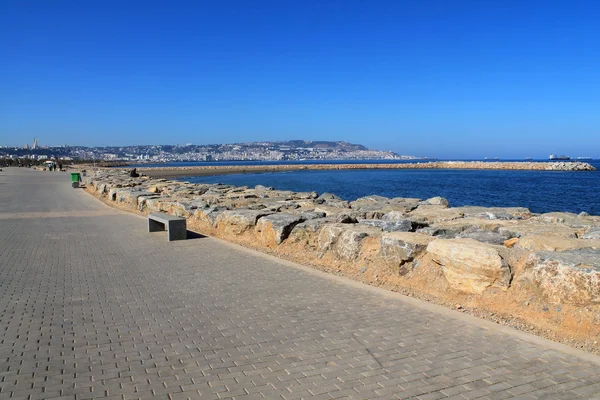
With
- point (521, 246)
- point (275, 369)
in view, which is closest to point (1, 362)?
point (275, 369)

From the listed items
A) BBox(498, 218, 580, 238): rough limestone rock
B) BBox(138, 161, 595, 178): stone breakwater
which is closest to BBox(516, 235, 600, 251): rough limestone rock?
BBox(498, 218, 580, 238): rough limestone rock

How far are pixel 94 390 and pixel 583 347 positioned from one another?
472cm

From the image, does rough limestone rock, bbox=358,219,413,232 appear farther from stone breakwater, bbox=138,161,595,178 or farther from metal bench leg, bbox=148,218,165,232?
stone breakwater, bbox=138,161,595,178

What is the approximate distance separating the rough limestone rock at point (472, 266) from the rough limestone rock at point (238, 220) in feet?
17.8

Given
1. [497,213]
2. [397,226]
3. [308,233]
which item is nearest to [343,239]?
[308,233]

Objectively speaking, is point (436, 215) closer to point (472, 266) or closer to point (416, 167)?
point (472, 266)

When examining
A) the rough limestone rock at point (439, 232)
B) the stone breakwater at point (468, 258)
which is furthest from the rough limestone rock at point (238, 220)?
the rough limestone rock at point (439, 232)

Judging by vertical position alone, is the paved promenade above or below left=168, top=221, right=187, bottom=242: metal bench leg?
below

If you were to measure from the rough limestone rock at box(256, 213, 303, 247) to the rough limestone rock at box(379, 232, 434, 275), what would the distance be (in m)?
2.83

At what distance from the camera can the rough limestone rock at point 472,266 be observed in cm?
609

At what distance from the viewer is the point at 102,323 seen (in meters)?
5.55

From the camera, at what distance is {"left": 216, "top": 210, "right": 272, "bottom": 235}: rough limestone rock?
36.7ft

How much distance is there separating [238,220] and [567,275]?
24.9ft

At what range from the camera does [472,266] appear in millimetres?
6289
